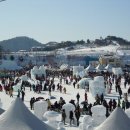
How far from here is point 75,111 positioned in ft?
63.0

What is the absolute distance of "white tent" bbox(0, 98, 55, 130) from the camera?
12555 millimetres

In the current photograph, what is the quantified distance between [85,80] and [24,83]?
209 inches

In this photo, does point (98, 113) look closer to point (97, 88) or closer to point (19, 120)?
point (19, 120)

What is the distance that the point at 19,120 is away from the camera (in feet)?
42.9

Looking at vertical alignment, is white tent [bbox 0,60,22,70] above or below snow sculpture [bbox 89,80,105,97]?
below

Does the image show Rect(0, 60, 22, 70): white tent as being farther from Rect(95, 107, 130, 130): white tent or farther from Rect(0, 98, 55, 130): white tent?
Rect(95, 107, 130, 130): white tent

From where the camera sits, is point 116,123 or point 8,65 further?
point 8,65

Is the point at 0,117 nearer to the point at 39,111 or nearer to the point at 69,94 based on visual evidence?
the point at 39,111

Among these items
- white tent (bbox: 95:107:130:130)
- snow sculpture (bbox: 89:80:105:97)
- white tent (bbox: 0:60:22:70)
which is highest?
white tent (bbox: 95:107:130:130)

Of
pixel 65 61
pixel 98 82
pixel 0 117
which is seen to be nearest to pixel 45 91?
pixel 98 82

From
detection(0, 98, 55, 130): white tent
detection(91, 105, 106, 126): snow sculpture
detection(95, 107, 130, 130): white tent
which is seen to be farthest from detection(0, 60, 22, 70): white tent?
detection(95, 107, 130, 130): white tent

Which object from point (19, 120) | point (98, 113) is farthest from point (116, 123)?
point (98, 113)

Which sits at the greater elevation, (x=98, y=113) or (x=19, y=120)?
(x=19, y=120)

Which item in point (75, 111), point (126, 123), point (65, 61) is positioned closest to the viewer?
point (126, 123)
